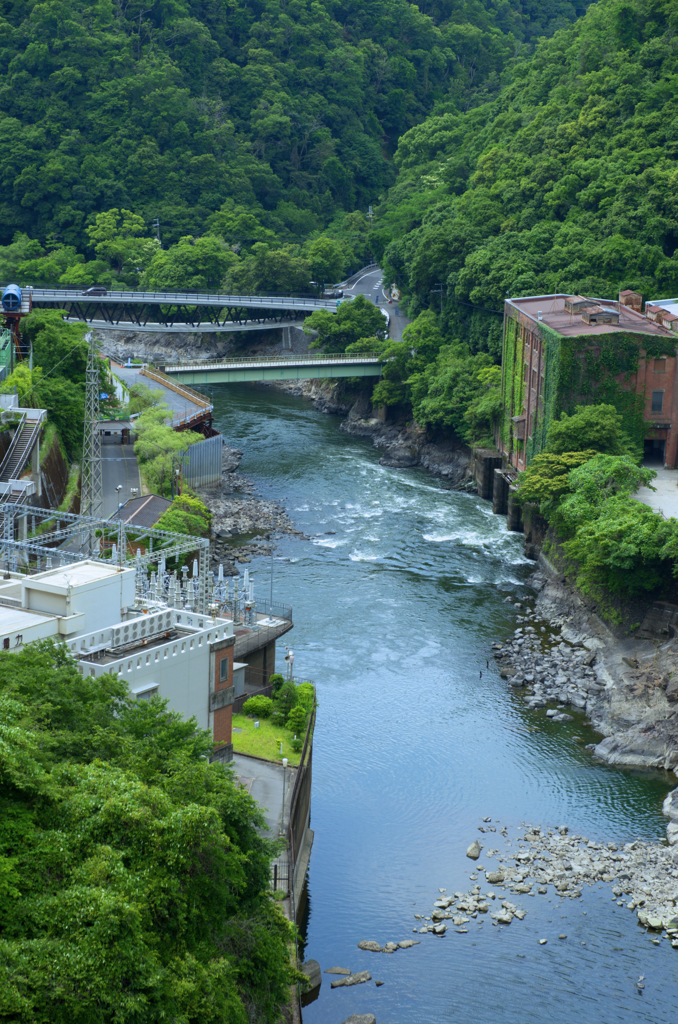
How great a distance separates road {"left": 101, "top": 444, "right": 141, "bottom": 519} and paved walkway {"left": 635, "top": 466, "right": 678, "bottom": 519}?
97.6 ft

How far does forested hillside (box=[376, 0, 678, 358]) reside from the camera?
9481 centimetres

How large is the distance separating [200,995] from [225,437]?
259 ft

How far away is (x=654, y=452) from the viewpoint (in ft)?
257

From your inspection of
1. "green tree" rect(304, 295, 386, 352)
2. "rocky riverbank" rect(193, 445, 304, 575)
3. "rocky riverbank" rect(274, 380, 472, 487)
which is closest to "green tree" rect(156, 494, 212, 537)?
"rocky riverbank" rect(193, 445, 304, 575)

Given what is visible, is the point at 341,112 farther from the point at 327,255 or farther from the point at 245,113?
the point at 327,255

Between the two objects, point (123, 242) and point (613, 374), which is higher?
point (123, 242)

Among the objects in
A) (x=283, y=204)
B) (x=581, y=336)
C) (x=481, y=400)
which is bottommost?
(x=481, y=400)

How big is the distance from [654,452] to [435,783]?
122ft

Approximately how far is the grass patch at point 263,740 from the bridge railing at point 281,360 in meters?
61.2

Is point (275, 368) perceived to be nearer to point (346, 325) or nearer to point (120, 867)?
point (346, 325)

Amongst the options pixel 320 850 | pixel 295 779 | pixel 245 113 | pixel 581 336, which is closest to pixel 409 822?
pixel 320 850

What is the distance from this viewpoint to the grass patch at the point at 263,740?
4188cm

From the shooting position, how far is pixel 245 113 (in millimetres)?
163500

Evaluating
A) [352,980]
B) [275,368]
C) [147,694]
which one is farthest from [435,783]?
[275,368]
